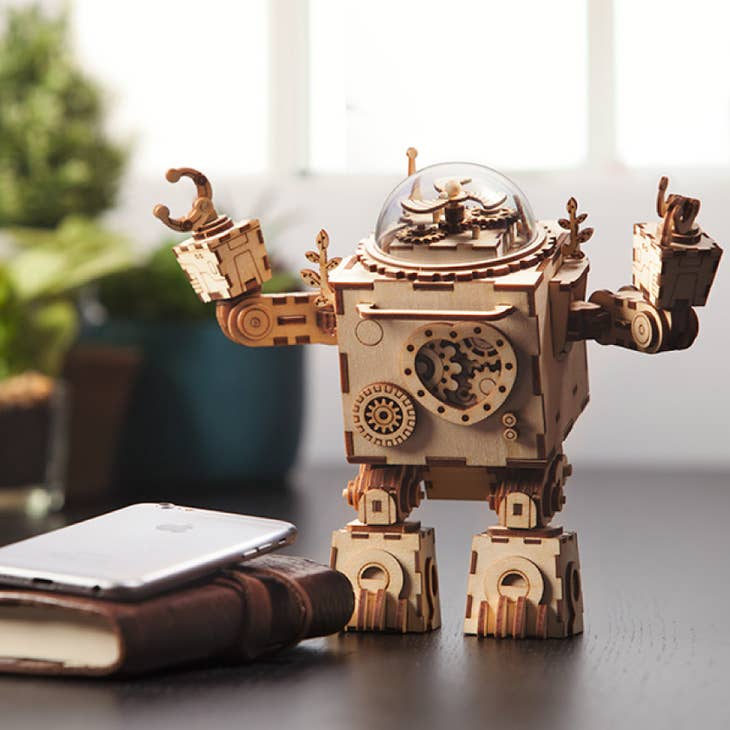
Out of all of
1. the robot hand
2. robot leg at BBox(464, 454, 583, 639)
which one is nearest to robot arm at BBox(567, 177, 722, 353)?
robot leg at BBox(464, 454, 583, 639)

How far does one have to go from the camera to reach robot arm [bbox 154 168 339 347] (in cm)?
109

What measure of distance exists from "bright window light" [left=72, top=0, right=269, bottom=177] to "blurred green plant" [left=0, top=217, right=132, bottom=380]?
30 centimetres

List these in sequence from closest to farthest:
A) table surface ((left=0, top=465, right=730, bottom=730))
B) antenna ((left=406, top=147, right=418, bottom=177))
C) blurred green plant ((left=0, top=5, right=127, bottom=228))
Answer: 1. table surface ((left=0, top=465, right=730, bottom=730))
2. antenna ((left=406, top=147, right=418, bottom=177))
3. blurred green plant ((left=0, top=5, right=127, bottom=228))

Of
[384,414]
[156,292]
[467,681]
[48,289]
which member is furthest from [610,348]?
[467,681]

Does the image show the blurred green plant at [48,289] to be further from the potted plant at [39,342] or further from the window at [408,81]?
the window at [408,81]

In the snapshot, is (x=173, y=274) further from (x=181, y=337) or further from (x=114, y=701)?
(x=114, y=701)

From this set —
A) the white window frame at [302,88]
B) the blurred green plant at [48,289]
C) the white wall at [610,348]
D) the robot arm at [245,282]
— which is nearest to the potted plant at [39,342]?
the blurred green plant at [48,289]

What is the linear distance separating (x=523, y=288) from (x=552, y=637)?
0.23m

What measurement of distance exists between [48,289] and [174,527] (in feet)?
→ 3.07

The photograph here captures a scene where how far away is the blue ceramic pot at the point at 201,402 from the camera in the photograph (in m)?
1.93

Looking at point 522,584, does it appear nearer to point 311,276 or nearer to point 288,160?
point 311,276

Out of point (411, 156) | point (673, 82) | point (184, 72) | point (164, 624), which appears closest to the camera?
point (164, 624)

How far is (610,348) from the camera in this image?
215cm

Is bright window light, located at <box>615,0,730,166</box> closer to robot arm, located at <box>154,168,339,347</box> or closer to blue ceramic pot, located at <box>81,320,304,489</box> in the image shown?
blue ceramic pot, located at <box>81,320,304,489</box>
